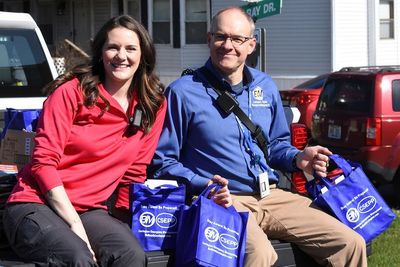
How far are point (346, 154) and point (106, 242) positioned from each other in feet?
19.9

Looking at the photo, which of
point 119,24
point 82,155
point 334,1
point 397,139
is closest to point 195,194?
point 82,155

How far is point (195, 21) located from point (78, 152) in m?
20.0

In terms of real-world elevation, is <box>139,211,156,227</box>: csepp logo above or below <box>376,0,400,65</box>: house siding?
below

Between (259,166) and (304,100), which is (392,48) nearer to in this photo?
(304,100)

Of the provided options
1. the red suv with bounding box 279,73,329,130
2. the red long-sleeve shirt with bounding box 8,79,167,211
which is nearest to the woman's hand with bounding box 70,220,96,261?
the red long-sleeve shirt with bounding box 8,79,167,211

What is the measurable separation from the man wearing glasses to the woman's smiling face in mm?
329

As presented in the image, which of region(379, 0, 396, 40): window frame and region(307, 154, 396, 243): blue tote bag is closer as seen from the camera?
region(307, 154, 396, 243): blue tote bag

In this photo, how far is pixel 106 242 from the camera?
3.36 meters

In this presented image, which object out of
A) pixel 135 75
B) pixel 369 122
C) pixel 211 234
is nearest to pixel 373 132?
pixel 369 122

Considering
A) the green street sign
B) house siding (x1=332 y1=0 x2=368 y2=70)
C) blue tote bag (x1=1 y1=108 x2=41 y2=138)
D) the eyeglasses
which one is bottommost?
blue tote bag (x1=1 y1=108 x2=41 y2=138)

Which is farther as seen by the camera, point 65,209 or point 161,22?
point 161,22

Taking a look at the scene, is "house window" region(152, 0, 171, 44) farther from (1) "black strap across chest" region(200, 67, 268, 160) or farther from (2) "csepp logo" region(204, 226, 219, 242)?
(2) "csepp logo" region(204, 226, 219, 242)

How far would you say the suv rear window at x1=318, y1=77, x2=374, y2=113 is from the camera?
8945mm

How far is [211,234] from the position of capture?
339 centimetres
